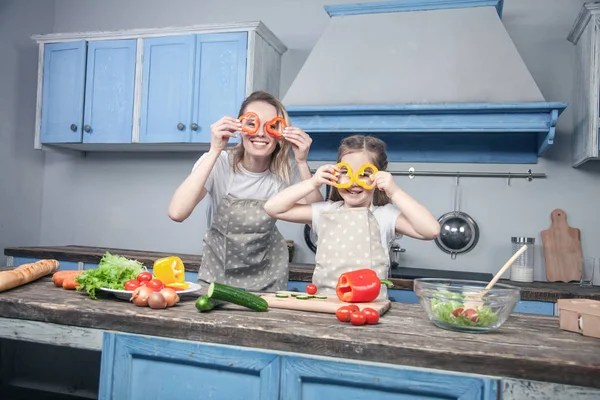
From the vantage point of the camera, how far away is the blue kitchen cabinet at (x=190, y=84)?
3541mm

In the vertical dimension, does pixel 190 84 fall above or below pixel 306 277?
above

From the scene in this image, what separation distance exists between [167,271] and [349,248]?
2.16ft

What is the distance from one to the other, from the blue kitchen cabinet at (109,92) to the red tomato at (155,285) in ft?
7.82

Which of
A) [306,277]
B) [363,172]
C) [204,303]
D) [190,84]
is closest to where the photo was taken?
[204,303]

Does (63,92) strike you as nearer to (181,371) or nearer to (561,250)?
(181,371)

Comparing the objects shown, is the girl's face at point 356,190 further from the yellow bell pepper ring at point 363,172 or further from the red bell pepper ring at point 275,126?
the red bell pepper ring at point 275,126

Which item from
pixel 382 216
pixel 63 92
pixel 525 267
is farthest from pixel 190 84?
pixel 525 267

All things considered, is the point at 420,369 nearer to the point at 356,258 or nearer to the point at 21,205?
the point at 356,258

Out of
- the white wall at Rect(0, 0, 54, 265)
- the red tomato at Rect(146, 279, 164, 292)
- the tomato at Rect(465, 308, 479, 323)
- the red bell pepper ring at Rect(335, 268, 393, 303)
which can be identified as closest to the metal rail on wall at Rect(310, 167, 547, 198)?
the red bell pepper ring at Rect(335, 268, 393, 303)

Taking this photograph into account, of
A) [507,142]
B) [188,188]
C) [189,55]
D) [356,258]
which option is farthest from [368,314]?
[189,55]

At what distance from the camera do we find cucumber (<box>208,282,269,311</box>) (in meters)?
1.42

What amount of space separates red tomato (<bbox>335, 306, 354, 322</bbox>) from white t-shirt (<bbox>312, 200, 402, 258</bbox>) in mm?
714

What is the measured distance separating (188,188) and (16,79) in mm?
2823

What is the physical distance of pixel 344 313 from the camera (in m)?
1.37
